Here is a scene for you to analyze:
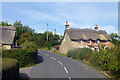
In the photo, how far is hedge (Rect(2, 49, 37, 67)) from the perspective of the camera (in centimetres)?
1932

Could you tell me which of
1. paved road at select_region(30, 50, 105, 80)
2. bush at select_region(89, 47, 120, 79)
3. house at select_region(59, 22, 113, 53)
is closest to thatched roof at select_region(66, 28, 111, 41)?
house at select_region(59, 22, 113, 53)

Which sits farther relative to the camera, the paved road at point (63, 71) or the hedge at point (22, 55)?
the hedge at point (22, 55)

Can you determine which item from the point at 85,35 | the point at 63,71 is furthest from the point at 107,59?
the point at 85,35

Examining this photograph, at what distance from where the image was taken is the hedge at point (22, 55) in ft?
63.4

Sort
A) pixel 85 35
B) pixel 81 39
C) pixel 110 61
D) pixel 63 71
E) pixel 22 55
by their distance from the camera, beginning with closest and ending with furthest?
pixel 110 61, pixel 63 71, pixel 22 55, pixel 81 39, pixel 85 35

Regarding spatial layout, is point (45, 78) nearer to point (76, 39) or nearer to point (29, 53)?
point (29, 53)

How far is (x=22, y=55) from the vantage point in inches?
798

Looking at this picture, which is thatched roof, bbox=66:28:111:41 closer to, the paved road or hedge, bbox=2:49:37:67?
hedge, bbox=2:49:37:67

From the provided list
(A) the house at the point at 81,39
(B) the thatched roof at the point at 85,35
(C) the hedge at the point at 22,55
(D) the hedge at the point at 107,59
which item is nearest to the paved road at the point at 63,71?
(D) the hedge at the point at 107,59

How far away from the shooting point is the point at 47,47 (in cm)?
5538

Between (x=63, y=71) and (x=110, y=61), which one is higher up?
(x=110, y=61)

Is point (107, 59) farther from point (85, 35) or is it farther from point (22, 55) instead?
point (85, 35)

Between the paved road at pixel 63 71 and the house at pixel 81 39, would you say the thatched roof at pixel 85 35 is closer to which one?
the house at pixel 81 39

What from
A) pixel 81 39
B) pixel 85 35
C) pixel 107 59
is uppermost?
pixel 85 35
